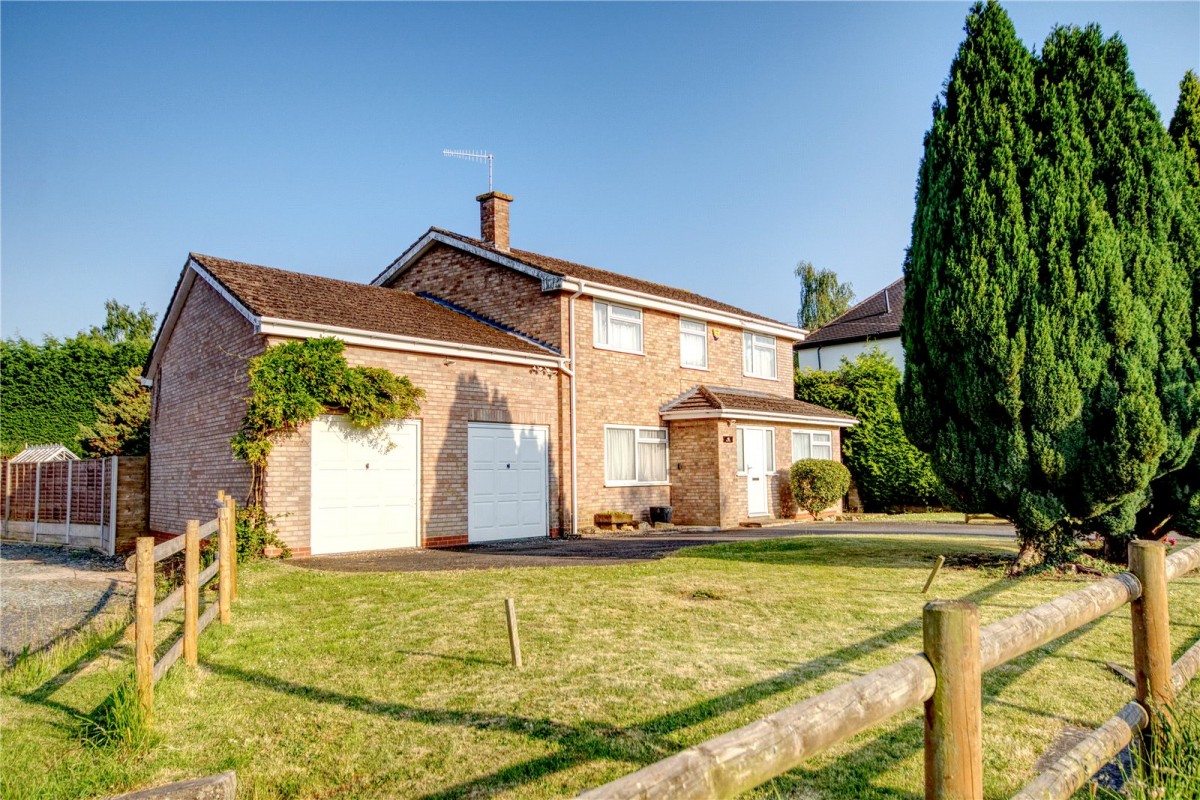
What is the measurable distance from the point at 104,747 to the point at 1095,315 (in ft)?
35.0

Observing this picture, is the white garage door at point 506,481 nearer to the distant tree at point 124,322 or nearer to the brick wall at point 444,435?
the brick wall at point 444,435

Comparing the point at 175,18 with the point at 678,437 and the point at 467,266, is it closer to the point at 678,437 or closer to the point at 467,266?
the point at 467,266

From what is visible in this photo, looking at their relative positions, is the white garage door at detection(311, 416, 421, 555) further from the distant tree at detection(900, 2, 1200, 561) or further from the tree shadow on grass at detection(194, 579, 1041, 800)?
the distant tree at detection(900, 2, 1200, 561)

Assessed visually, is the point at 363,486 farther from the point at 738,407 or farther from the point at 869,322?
the point at 869,322

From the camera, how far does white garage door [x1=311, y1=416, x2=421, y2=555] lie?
44.7 ft

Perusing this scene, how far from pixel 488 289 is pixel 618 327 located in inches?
134

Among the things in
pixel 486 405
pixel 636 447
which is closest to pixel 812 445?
pixel 636 447

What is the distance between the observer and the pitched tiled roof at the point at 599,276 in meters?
19.5

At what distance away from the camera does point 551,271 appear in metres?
18.0

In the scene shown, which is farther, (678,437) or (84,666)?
(678,437)

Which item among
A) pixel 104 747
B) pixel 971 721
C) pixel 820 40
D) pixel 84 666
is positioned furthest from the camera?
pixel 820 40

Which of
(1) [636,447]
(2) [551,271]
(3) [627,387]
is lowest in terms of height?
(1) [636,447]

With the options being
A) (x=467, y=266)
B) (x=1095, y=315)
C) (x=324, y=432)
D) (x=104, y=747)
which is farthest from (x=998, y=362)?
(x=467, y=266)

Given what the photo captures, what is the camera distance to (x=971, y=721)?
265 centimetres
